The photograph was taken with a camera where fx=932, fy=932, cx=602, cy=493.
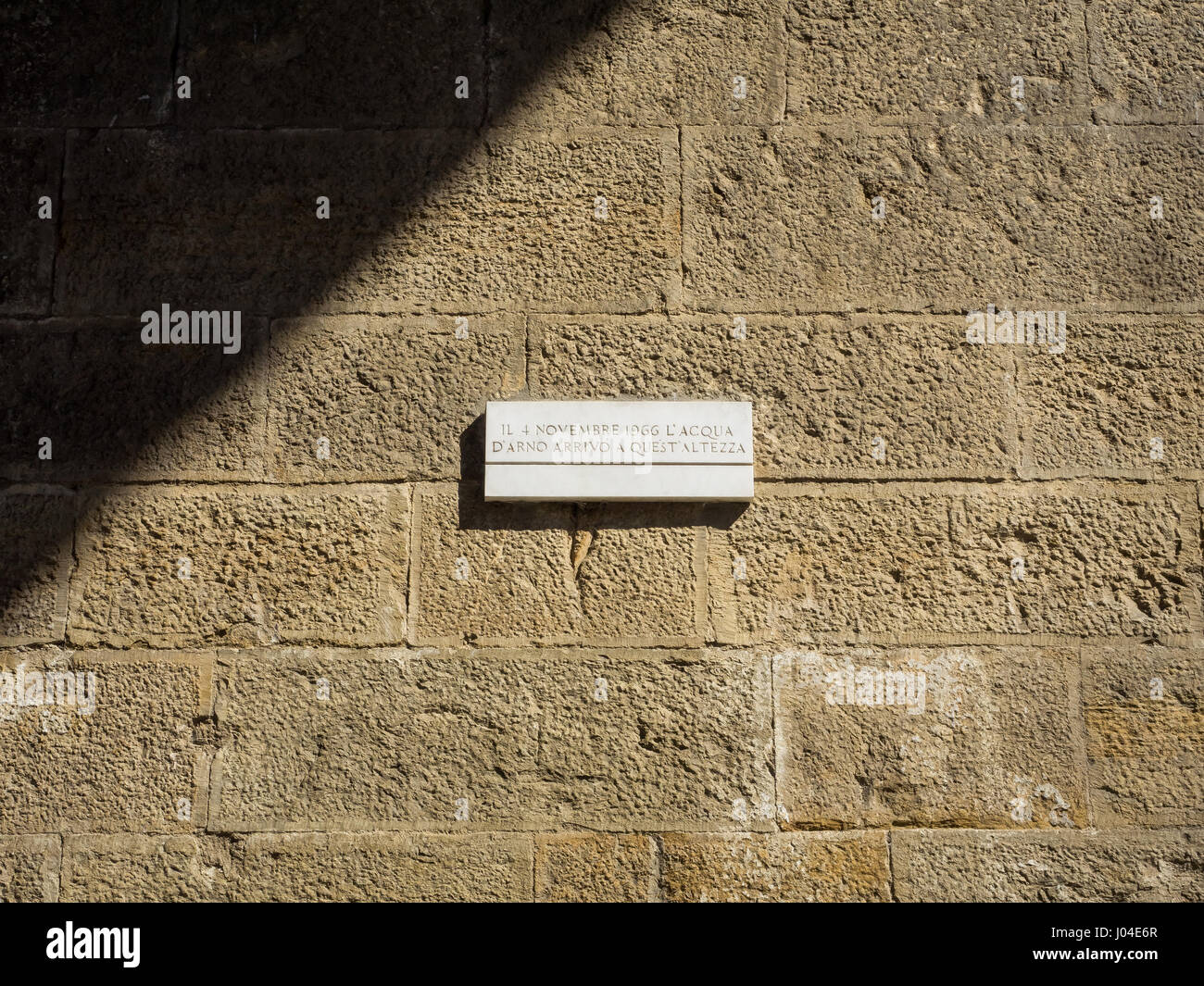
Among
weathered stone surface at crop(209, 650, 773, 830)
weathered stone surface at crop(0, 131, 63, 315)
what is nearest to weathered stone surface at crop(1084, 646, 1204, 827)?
weathered stone surface at crop(209, 650, 773, 830)

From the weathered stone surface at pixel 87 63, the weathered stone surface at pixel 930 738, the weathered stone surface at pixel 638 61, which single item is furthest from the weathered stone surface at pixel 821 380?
the weathered stone surface at pixel 87 63

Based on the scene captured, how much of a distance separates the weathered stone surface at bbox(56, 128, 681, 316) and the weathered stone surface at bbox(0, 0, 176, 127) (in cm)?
9

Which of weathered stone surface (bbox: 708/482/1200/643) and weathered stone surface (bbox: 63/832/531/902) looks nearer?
weathered stone surface (bbox: 63/832/531/902)

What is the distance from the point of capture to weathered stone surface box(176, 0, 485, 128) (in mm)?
2727

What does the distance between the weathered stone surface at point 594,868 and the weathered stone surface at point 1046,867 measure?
662 mm

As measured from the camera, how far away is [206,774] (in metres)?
2.48

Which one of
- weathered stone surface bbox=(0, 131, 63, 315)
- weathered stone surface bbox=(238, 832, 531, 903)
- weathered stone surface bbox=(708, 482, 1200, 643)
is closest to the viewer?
weathered stone surface bbox=(238, 832, 531, 903)

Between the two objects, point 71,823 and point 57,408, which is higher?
point 57,408

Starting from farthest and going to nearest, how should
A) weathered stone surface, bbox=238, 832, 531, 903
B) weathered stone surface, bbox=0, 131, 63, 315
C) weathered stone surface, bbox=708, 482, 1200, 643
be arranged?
weathered stone surface, bbox=0, 131, 63, 315 < weathered stone surface, bbox=708, 482, 1200, 643 < weathered stone surface, bbox=238, 832, 531, 903

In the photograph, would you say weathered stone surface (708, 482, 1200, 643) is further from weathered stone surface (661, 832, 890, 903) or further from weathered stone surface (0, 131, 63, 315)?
weathered stone surface (0, 131, 63, 315)

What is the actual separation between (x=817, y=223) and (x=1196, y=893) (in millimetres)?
2075

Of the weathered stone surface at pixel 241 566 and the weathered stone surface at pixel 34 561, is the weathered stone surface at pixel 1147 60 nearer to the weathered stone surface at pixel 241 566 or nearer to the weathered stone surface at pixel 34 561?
the weathered stone surface at pixel 241 566

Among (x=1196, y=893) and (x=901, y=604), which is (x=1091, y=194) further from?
(x=1196, y=893)
